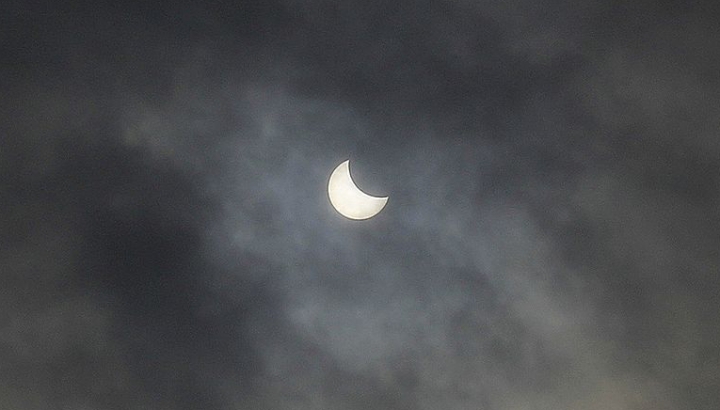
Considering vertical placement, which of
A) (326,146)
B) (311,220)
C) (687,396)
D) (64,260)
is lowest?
(687,396)

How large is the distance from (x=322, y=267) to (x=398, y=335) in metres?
1.88

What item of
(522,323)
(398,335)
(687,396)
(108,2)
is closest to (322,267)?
(398,335)

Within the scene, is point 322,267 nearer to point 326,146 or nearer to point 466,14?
point 326,146

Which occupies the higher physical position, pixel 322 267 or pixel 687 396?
pixel 322 267

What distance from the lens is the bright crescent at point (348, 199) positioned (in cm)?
1071

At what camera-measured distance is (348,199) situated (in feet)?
35.1

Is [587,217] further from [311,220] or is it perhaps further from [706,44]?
[311,220]

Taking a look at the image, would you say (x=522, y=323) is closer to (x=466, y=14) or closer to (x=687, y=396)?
(x=687, y=396)

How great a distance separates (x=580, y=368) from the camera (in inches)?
448

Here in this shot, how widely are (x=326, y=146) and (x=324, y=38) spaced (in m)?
1.86

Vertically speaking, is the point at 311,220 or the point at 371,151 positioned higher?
the point at 371,151

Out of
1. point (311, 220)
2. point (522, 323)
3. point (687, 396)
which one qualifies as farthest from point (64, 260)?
point (687, 396)

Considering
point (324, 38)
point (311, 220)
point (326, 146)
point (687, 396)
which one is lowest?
point (687, 396)

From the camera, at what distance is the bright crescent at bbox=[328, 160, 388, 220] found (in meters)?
10.7
